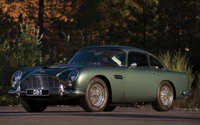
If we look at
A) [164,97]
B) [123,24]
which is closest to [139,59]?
[164,97]

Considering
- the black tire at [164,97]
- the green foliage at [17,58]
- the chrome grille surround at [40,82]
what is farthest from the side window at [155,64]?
the green foliage at [17,58]

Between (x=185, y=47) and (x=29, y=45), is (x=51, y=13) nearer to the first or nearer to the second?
(x=185, y=47)

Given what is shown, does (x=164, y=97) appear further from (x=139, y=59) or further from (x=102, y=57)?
(x=102, y=57)

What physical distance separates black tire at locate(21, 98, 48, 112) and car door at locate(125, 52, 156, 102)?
75.6 inches

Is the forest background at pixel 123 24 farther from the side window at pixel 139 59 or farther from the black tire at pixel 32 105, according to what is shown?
the black tire at pixel 32 105

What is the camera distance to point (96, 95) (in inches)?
565

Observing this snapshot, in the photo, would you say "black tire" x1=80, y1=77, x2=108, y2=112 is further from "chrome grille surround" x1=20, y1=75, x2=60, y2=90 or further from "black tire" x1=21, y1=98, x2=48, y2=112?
"black tire" x1=21, y1=98, x2=48, y2=112

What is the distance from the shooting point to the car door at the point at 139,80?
15.3 metres

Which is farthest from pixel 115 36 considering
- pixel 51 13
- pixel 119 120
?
pixel 119 120

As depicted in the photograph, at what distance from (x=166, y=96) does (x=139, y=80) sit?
1232mm

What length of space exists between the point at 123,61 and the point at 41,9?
91.9ft

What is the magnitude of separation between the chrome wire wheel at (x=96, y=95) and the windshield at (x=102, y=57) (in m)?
0.94

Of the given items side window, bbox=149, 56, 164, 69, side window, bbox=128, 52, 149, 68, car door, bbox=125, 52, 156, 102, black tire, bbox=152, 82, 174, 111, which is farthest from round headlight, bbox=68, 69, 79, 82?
side window, bbox=149, 56, 164, 69

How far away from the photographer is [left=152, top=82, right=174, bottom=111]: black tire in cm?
1619
